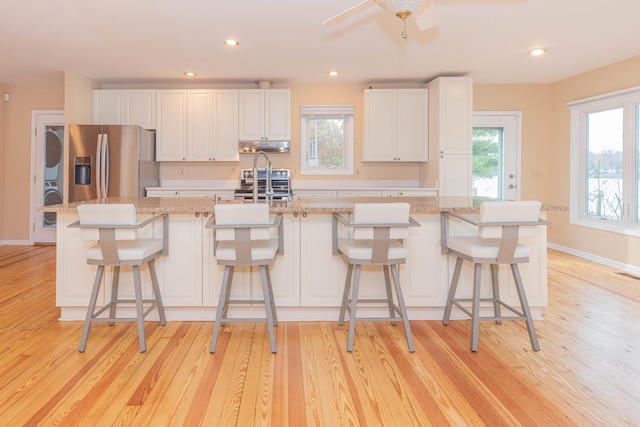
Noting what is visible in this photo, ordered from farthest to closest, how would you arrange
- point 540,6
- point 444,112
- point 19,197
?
point 19,197 < point 444,112 < point 540,6

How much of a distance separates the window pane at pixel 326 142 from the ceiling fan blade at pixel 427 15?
315 cm

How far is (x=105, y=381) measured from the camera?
2.10 metres

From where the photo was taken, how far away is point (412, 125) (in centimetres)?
554

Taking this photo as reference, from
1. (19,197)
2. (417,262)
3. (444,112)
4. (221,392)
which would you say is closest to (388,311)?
(417,262)

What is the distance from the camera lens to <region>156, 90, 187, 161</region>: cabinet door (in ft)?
18.0

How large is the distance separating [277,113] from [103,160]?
218 cm

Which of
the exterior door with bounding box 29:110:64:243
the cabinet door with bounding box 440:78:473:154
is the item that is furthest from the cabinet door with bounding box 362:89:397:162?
the exterior door with bounding box 29:110:64:243

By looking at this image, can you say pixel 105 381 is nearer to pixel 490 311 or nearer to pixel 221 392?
pixel 221 392

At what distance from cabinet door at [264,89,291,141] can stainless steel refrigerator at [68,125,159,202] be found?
157 centimetres

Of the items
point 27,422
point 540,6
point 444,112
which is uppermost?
point 540,6

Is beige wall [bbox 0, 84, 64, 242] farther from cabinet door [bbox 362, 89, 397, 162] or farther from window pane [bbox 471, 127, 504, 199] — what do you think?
window pane [bbox 471, 127, 504, 199]

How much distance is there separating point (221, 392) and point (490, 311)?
6.37 feet

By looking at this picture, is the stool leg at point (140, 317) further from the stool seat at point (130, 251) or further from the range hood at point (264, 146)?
the range hood at point (264, 146)

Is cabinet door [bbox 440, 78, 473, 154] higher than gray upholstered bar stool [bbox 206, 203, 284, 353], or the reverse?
cabinet door [bbox 440, 78, 473, 154]
